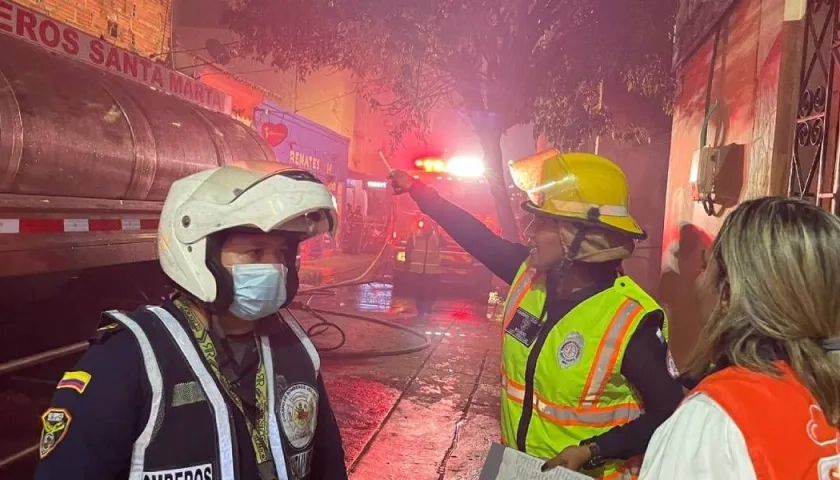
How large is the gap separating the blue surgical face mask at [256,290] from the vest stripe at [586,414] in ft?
3.57

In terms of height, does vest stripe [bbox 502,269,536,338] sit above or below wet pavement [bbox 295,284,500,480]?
above

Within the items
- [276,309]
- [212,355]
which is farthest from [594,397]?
[212,355]

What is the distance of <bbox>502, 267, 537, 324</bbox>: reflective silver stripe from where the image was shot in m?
2.59

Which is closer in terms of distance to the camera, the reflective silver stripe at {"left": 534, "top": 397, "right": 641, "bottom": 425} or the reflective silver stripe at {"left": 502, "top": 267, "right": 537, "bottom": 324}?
the reflective silver stripe at {"left": 534, "top": 397, "right": 641, "bottom": 425}

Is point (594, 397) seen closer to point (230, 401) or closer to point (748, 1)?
point (230, 401)

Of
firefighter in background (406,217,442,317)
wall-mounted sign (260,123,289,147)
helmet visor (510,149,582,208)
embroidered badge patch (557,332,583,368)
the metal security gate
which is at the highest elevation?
wall-mounted sign (260,123,289,147)

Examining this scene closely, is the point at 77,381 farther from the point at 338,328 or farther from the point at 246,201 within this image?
the point at 338,328

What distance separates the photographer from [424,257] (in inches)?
542

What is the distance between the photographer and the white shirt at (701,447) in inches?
47.9

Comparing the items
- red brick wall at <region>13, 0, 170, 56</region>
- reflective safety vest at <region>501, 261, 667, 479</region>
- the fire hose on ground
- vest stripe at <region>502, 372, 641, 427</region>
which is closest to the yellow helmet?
reflective safety vest at <region>501, 261, 667, 479</region>

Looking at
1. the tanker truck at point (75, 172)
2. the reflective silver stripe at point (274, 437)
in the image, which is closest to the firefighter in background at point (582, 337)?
the reflective silver stripe at point (274, 437)

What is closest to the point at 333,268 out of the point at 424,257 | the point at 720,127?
the point at 424,257

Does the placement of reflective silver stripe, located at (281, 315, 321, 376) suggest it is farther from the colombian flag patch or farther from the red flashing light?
the red flashing light

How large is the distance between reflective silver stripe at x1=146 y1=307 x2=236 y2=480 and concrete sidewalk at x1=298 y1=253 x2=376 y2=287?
A: 12.6m
